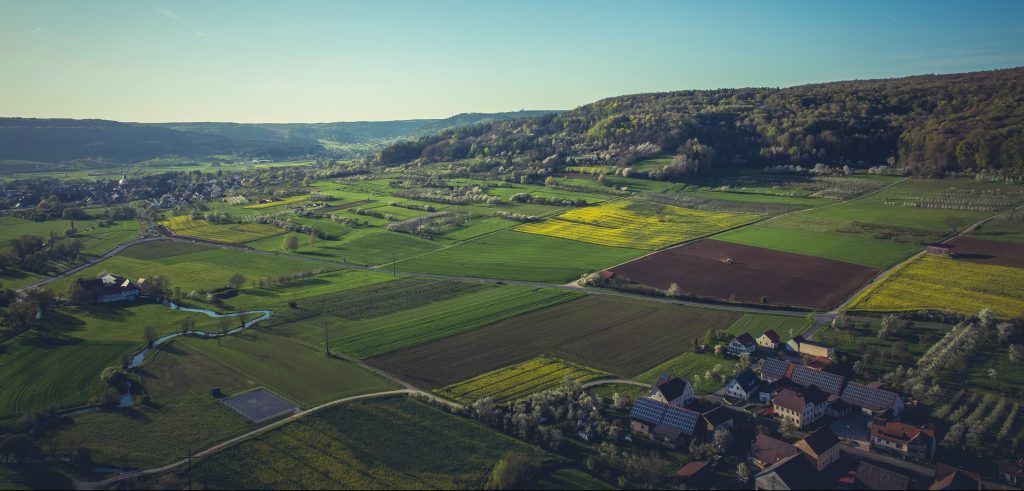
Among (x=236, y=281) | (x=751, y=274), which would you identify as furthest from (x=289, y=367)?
(x=751, y=274)

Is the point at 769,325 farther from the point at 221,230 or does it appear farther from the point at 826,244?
the point at 221,230

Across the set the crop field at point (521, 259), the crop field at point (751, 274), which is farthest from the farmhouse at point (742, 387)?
the crop field at point (521, 259)

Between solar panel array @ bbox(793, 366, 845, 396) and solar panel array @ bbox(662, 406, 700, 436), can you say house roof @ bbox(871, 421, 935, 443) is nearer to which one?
solar panel array @ bbox(793, 366, 845, 396)

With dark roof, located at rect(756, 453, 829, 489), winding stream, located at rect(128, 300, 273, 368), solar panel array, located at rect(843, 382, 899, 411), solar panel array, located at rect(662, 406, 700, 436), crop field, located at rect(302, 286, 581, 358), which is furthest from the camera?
crop field, located at rect(302, 286, 581, 358)

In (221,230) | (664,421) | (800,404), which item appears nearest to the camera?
(664,421)

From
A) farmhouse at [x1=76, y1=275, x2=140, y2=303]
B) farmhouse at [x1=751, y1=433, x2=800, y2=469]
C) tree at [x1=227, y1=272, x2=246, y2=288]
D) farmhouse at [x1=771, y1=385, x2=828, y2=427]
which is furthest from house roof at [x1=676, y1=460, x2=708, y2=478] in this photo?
farmhouse at [x1=76, y1=275, x2=140, y2=303]

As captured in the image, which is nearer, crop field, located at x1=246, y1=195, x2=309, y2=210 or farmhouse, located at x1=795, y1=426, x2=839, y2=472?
farmhouse, located at x1=795, y1=426, x2=839, y2=472

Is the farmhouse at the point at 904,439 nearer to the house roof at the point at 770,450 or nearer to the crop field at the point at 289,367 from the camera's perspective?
the house roof at the point at 770,450
